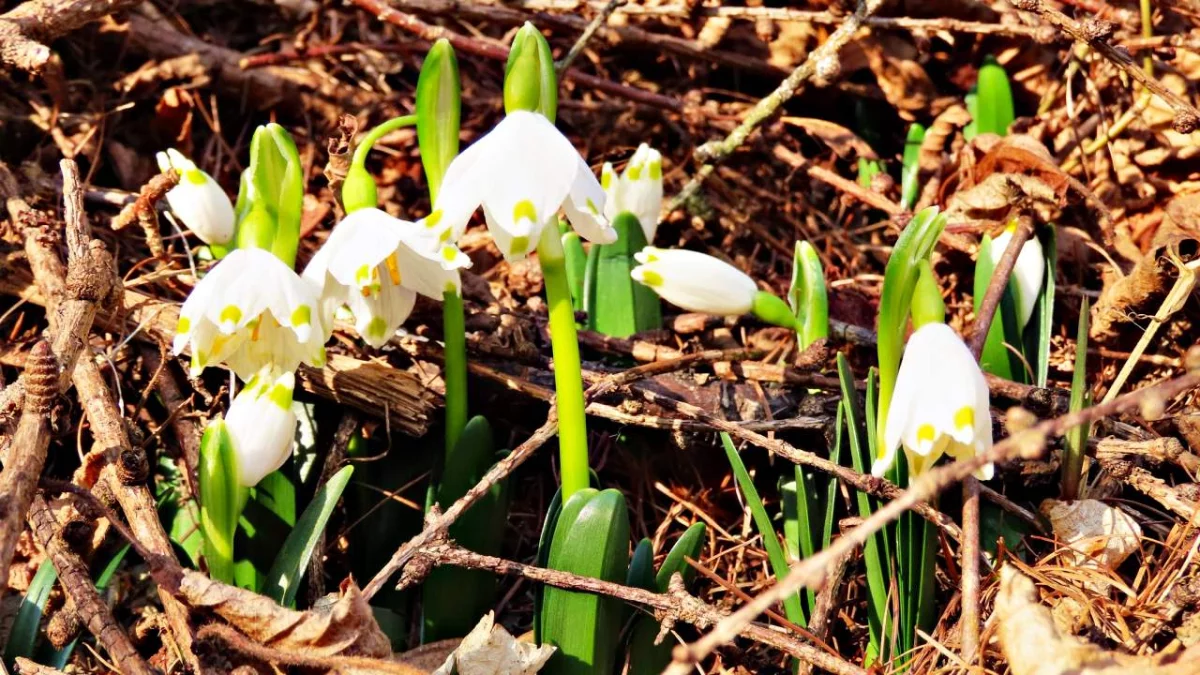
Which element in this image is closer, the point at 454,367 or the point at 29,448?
the point at 29,448

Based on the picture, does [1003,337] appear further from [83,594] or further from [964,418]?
[83,594]

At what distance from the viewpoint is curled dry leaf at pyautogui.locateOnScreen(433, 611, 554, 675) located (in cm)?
142

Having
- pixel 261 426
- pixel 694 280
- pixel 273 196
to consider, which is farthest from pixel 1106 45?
pixel 261 426

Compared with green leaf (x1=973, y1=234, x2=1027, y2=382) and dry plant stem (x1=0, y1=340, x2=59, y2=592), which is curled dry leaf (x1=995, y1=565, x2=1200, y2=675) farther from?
dry plant stem (x1=0, y1=340, x2=59, y2=592)

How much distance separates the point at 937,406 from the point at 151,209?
1.37 meters

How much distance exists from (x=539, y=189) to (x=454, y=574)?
0.58m

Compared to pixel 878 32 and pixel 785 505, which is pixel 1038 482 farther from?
pixel 878 32

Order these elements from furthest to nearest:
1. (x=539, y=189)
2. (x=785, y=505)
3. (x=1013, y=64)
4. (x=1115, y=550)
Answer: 1. (x=1013, y=64)
2. (x=785, y=505)
3. (x=1115, y=550)
4. (x=539, y=189)

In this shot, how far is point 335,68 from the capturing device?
262 cm

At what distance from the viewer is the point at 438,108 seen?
1577 millimetres

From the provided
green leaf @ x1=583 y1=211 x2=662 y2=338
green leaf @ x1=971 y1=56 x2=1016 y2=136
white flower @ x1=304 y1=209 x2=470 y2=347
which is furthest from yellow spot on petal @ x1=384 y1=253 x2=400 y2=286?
green leaf @ x1=971 y1=56 x2=1016 y2=136

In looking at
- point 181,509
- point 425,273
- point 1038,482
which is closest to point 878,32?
point 1038,482

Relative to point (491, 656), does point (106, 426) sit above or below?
above

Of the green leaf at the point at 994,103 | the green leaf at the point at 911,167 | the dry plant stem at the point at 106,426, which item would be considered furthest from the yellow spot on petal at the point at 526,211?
the green leaf at the point at 994,103
